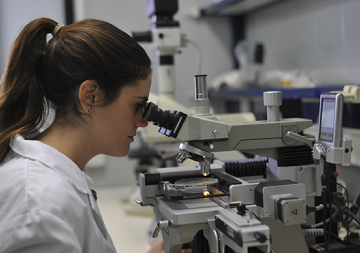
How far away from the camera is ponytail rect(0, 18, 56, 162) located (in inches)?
38.3

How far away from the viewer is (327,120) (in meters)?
0.99

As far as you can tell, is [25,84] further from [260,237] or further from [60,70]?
[260,237]

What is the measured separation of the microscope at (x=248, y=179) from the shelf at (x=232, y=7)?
1.97 metres

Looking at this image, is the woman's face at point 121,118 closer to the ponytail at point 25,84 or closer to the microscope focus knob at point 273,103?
the ponytail at point 25,84

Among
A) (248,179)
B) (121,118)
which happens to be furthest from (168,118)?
(248,179)

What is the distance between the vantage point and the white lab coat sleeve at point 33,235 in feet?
2.35

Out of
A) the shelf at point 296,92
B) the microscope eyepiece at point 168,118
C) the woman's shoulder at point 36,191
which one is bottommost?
the woman's shoulder at point 36,191

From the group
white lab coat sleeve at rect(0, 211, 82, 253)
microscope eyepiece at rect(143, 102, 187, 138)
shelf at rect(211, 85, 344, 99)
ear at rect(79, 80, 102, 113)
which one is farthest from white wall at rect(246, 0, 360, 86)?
white lab coat sleeve at rect(0, 211, 82, 253)

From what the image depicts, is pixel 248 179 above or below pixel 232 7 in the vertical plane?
below

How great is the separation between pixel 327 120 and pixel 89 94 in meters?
0.60

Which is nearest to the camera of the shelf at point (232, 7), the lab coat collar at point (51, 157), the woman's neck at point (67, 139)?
the lab coat collar at point (51, 157)

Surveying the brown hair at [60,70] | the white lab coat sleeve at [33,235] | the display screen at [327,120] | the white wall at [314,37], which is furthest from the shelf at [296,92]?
the white lab coat sleeve at [33,235]

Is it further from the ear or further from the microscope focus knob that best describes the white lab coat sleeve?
the microscope focus knob

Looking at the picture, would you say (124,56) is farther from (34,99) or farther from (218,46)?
(218,46)
